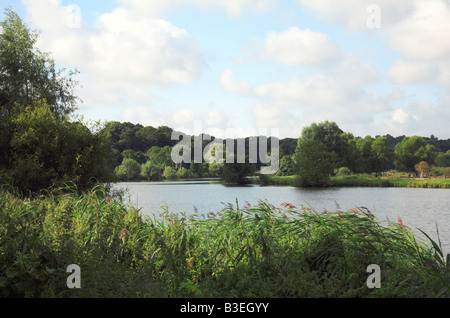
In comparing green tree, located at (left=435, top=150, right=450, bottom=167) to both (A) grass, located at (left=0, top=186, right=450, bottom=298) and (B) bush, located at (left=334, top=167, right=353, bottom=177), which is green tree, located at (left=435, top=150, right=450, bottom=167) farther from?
(A) grass, located at (left=0, top=186, right=450, bottom=298)

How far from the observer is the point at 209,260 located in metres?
5.50

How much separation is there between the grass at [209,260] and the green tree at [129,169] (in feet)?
188

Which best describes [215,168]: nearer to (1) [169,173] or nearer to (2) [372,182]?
(1) [169,173]

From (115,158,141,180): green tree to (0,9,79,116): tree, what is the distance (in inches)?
1509

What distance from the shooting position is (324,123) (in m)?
71.6

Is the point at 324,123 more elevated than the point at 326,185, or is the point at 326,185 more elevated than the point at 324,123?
the point at 324,123

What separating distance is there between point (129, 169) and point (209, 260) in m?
Result: 60.5

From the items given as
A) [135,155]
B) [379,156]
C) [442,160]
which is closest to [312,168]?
[379,156]

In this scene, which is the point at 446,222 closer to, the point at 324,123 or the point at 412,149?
the point at 324,123

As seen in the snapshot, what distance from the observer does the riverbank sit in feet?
162

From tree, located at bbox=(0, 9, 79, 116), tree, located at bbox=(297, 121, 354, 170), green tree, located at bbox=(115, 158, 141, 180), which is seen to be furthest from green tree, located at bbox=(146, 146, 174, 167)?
tree, located at bbox=(0, 9, 79, 116)

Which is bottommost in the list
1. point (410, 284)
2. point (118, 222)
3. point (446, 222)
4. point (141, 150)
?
point (446, 222)
